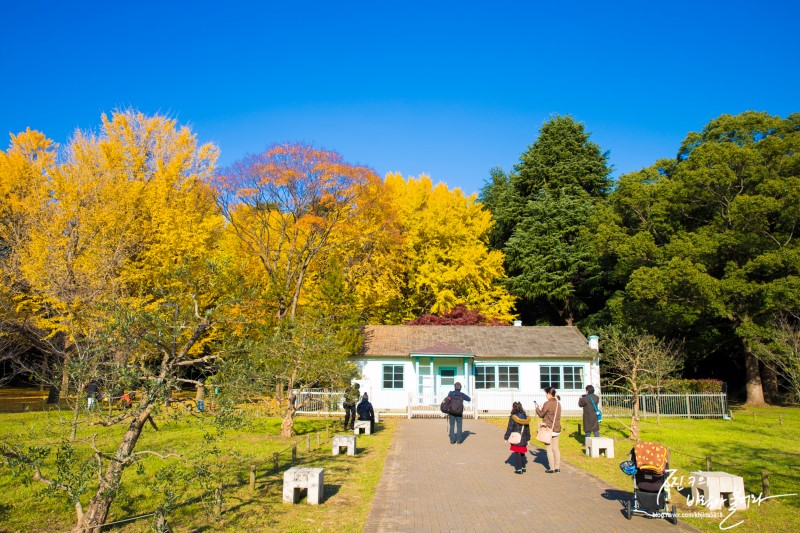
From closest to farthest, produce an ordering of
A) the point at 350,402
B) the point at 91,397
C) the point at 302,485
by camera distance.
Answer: the point at 302,485 → the point at 91,397 → the point at 350,402

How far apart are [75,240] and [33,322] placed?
3.96 m

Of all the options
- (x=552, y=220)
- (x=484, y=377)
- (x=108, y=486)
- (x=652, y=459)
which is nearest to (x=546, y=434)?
(x=652, y=459)

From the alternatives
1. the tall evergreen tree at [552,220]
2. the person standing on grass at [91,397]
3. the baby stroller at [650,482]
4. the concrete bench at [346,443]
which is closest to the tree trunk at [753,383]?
the tall evergreen tree at [552,220]

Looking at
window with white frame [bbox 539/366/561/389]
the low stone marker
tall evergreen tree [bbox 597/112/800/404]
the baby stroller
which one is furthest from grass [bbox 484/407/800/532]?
the low stone marker

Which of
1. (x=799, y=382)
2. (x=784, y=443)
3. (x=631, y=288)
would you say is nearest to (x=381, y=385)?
(x=631, y=288)

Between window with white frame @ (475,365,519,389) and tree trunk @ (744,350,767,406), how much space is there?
1202cm

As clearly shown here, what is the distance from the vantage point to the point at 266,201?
95.2 feet

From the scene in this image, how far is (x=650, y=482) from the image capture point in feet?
28.2

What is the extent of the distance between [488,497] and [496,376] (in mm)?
19543

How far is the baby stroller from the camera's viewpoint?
8.47 meters

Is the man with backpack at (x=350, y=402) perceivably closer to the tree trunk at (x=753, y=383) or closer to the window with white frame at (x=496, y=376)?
the window with white frame at (x=496, y=376)

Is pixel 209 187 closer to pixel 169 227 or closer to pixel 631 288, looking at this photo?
pixel 169 227

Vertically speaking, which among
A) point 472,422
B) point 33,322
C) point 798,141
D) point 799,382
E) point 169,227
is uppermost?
point 798,141

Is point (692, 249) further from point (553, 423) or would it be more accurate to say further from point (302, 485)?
point (302, 485)
